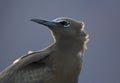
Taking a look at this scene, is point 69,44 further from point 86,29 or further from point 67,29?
point 86,29

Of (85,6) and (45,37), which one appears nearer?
(45,37)

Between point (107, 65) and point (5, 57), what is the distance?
2.82ft

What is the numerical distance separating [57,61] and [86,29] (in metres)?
2.35

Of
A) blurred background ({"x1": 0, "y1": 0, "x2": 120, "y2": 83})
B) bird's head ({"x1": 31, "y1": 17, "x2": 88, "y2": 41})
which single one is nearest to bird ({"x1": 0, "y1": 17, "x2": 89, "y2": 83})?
bird's head ({"x1": 31, "y1": 17, "x2": 88, "y2": 41})

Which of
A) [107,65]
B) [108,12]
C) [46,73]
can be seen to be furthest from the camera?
[108,12]

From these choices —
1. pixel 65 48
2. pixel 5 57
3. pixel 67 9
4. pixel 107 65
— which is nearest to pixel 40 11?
pixel 67 9

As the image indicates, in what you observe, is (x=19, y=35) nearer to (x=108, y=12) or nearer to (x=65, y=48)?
(x=108, y=12)

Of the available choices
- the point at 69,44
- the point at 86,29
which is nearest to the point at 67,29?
the point at 69,44

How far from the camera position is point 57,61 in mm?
1919

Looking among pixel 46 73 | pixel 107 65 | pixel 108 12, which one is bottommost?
pixel 107 65

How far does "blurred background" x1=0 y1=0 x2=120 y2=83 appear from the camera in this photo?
4184mm

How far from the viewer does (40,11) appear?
461 cm

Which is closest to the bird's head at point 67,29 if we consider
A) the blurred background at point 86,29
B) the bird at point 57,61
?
the bird at point 57,61

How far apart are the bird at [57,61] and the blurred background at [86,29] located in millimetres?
2099
